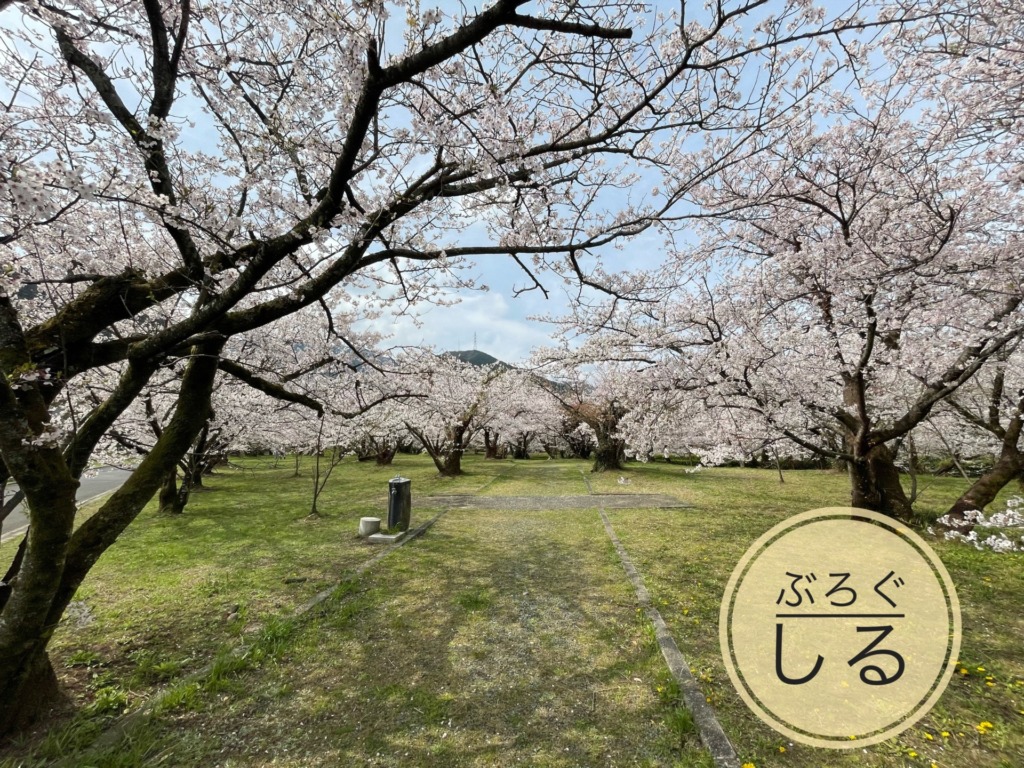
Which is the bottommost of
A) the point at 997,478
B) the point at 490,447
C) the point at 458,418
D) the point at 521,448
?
the point at 521,448

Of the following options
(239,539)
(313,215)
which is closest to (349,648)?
(313,215)

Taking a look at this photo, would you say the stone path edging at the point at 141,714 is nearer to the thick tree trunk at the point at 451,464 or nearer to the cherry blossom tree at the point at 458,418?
the cherry blossom tree at the point at 458,418

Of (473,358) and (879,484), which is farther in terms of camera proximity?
(473,358)

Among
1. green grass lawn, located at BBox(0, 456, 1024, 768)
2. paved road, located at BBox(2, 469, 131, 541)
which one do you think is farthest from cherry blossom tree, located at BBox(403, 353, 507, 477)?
paved road, located at BBox(2, 469, 131, 541)

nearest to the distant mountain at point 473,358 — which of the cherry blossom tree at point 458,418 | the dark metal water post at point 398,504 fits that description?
the cherry blossom tree at point 458,418

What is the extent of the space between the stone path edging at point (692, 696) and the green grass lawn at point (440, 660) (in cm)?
9

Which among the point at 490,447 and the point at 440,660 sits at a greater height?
the point at 490,447

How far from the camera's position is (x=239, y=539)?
927 centimetres

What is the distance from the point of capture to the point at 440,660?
4.25 metres

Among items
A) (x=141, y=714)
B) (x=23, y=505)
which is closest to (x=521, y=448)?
(x=23, y=505)

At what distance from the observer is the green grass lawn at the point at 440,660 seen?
300 centimetres

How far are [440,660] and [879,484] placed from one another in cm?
975

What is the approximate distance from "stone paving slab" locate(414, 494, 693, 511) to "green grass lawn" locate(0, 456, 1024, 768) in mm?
4526

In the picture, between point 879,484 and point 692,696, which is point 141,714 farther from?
point 879,484
